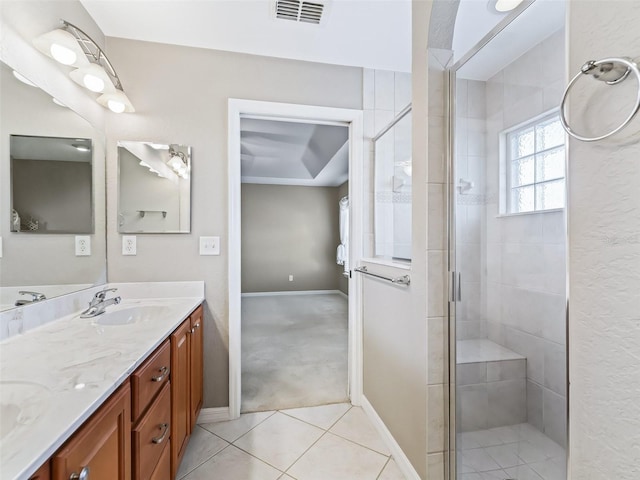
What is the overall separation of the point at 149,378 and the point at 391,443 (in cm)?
137

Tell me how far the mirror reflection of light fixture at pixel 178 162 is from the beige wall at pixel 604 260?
1.96 meters

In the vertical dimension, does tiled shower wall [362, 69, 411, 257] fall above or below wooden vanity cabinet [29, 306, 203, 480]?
above

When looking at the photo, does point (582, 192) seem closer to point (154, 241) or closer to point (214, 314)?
point (214, 314)

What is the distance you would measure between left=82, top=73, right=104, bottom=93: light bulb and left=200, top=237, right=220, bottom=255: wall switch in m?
1.00

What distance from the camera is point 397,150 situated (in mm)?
2023

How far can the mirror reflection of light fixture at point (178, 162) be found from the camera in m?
1.96

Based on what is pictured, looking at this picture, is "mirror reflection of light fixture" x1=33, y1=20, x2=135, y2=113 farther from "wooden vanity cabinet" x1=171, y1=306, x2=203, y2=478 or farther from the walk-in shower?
the walk-in shower

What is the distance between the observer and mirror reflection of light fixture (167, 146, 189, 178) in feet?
6.43

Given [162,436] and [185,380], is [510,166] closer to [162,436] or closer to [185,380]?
[162,436]

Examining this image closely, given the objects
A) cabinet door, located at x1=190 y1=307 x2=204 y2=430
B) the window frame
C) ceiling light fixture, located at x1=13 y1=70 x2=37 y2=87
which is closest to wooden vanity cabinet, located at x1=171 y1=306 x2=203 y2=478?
cabinet door, located at x1=190 y1=307 x2=204 y2=430

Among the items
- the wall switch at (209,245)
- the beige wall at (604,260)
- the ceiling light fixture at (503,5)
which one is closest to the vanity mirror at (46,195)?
the wall switch at (209,245)

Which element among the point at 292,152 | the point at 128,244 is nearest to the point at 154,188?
the point at 128,244

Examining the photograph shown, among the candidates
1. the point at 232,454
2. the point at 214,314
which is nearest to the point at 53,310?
the point at 214,314

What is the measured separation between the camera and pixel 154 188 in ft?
6.39
